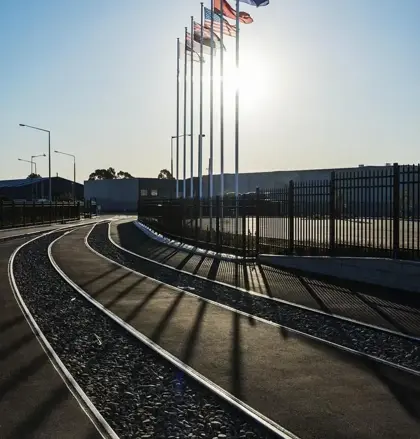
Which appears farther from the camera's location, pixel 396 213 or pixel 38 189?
pixel 38 189

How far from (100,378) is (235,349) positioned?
2006mm

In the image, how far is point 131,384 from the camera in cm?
662

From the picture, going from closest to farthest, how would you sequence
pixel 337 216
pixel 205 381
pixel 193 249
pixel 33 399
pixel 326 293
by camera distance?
1. pixel 33 399
2. pixel 205 381
3. pixel 326 293
4. pixel 337 216
5. pixel 193 249

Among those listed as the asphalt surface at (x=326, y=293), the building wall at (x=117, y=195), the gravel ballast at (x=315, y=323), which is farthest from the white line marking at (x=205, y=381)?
the building wall at (x=117, y=195)

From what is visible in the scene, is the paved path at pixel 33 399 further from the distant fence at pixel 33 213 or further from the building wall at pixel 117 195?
the building wall at pixel 117 195

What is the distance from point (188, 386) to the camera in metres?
6.50

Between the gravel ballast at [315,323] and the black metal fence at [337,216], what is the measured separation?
146 inches

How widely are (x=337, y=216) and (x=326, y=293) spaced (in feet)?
12.1

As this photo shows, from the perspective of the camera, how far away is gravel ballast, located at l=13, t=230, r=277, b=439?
5.29 m

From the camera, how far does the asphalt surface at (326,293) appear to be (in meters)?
10.2

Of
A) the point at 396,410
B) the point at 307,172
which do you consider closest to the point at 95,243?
the point at 396,410

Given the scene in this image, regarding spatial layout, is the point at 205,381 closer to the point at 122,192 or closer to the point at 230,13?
the point at 230,13

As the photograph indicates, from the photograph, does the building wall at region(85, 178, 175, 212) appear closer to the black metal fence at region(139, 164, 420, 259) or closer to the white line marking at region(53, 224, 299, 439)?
the black metal fence at region(139, 164, 420, 259)

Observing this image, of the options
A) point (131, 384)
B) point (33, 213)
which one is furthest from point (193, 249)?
point (33, 213)
